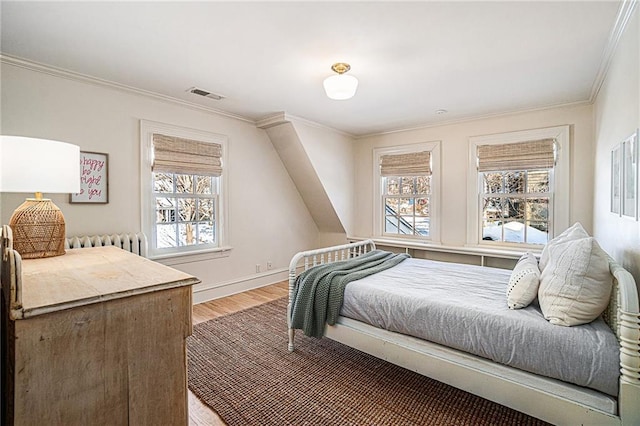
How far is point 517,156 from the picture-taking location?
378 centimetres

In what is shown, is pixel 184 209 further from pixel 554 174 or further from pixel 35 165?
pixel 554 174

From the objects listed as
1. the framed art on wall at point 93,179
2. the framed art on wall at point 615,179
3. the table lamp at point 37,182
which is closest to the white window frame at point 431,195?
the framed art on wall at point 615,179

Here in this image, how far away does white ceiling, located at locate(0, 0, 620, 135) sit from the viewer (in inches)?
71.8

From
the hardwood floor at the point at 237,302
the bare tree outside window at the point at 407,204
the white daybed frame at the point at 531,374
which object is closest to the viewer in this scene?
the white daybed frame at the point at 531,374

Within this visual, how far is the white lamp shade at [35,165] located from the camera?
Answer: 4.71 feet

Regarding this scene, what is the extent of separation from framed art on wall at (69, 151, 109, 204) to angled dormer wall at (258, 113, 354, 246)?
193 centimetres

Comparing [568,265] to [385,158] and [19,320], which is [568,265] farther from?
[385,158]

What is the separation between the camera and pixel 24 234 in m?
1.62

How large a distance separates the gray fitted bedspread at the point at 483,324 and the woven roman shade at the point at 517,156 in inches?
68.6

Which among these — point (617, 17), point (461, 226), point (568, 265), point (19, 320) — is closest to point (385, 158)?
point (461, 226)

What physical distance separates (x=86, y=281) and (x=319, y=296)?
1.60 metres

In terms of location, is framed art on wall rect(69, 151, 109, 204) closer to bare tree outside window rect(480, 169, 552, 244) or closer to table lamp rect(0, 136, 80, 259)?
table lamp rect(0, 136, 80, 259)

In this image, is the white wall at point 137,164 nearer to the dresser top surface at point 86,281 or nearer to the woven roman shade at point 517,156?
the dresser top surface at point 86,281

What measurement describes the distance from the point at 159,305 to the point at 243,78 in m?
2.33
